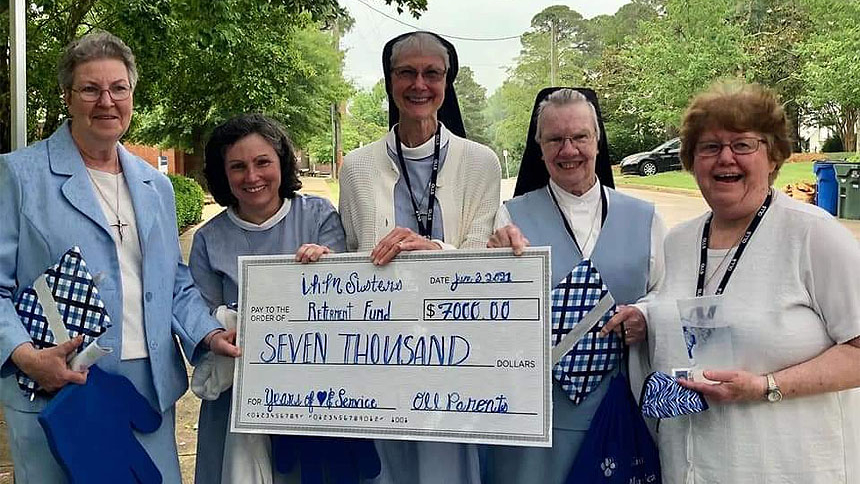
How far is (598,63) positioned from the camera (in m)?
17.0

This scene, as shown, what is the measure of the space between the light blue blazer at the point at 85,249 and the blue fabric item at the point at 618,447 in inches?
47.9

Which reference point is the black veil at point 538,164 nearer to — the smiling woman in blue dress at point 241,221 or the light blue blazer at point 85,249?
the smiling woman in blue dress at point 241,221

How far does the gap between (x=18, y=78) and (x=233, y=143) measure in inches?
52.7

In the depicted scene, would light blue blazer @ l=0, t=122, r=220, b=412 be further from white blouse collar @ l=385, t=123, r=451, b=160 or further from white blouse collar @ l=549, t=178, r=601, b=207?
white blouse collar @ l=549, t=178, r=601, b=207

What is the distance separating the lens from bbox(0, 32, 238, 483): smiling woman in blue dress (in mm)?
2199

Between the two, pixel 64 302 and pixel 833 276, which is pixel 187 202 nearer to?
pixel 64 302

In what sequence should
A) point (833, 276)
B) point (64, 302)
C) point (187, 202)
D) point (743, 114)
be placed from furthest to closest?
point (187, 202) → point (64, 302) → point (743, 114) → point (833, 276)

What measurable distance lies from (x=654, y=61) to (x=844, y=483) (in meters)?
14.8

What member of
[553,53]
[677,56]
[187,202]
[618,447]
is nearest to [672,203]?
[618,447]

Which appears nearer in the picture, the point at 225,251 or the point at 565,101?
the point at 565,101

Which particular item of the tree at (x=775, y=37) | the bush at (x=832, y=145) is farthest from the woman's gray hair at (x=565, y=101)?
the bush at (x=832, y=145)

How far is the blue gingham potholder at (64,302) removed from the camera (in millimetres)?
2174

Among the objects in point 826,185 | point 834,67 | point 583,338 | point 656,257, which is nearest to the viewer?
point 583,338

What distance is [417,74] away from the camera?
250 cm
